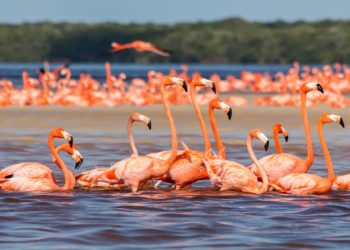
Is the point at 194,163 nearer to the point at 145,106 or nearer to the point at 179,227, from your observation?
the point at 179,227

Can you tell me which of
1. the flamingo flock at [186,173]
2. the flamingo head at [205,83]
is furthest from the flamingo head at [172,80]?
the flamingo head at [205,83]

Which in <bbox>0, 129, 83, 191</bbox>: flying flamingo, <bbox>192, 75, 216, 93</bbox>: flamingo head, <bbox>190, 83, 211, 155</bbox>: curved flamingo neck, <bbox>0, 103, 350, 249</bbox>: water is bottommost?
<bbox>0, 103, 350, 249</bbox>: water

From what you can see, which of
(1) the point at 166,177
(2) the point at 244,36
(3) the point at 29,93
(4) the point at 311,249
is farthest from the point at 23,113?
(2) the point at 244,36

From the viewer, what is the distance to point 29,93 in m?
27.9

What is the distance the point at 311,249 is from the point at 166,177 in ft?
12.9

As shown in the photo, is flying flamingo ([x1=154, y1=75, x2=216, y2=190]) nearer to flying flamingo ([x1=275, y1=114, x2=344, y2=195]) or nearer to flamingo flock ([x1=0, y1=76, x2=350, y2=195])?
flamingo flock ([x1=0, y1=76, x2=350, y2=195])

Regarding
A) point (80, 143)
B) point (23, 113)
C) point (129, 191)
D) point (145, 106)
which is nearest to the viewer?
point (129, 191)

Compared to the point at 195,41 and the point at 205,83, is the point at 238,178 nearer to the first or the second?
the point at 205,83

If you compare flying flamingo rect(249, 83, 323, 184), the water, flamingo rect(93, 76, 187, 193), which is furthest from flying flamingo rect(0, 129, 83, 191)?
flying flamingo rect(249, 83, 323, 184)

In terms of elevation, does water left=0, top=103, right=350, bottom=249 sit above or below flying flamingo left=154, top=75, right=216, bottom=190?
below

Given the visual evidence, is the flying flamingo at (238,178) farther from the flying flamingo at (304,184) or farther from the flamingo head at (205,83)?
the flamingo head at (205,83)

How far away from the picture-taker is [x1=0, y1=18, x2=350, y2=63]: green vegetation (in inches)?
4281

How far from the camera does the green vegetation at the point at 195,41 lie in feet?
357

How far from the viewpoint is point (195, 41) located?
4323 inches
